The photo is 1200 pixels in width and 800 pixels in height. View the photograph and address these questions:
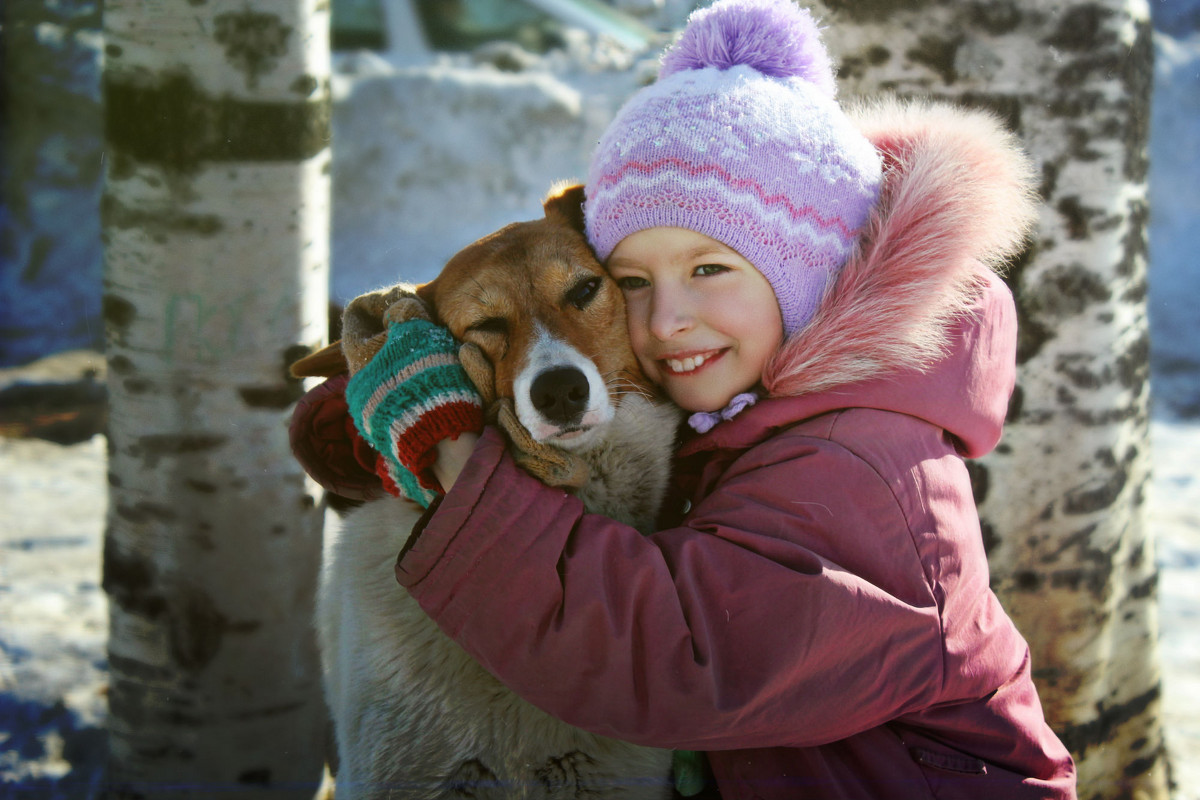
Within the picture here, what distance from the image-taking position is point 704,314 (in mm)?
1635

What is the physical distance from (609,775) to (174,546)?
128cm

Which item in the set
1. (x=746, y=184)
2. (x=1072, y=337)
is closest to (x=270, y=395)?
(x=746, y=184)

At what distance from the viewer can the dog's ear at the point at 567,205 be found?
6.29 feet

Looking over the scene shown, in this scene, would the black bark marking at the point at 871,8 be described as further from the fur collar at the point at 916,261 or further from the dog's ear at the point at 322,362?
the dog's ear at the point at 322,362

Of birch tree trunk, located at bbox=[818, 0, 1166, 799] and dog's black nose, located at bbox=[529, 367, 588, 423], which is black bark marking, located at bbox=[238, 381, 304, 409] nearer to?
dog's black nose, located at bbox=[529, 367, 588, 423]

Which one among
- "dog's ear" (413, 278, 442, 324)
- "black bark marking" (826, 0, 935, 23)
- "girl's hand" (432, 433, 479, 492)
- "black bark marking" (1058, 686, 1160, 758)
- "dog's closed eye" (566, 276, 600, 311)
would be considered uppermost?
"black bark marking" (826, 0, 935, 23)

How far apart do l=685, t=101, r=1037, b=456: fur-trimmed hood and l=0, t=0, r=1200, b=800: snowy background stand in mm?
3006

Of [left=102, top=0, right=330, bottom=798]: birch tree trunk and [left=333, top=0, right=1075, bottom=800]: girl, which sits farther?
[left=102, top=0, right=330, bottom=798]: birch tree trunk

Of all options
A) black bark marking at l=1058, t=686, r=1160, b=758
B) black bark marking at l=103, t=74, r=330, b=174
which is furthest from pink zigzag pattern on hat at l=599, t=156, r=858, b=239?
black bark marking at l=1058, t=686, r=1160, b=758

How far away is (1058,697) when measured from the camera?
229cm

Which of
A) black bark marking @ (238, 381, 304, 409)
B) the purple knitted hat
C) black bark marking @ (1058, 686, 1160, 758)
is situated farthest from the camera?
black bark marking @ (1058, 686, 1160, 758)

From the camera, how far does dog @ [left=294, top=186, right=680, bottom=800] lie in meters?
1.49

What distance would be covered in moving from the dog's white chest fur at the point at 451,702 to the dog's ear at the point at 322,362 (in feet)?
0.97

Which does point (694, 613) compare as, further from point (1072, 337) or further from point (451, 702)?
point (1072, 337)
